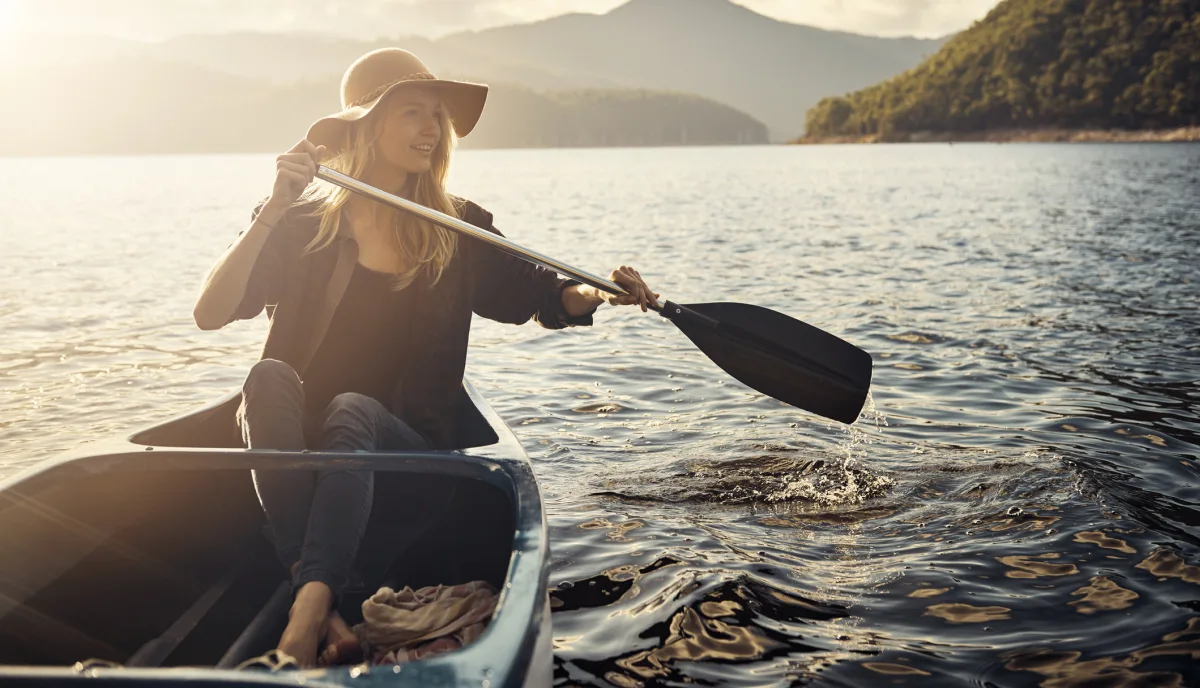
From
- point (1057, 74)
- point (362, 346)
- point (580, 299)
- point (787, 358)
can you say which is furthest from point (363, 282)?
point (1057, 74)

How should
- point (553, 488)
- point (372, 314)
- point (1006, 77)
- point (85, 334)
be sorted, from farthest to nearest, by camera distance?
1. point (1006, 77)
2. point (85, 334)
3. point (553, 488)
4. point (372, 314)

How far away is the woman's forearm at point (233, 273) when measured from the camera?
3.52 meters

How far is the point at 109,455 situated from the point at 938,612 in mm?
3152

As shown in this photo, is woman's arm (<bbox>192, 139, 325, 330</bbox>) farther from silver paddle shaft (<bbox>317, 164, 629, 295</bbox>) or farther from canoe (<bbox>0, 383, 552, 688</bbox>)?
canoe (<bbox>0, 383, 552, 688</bbox>)

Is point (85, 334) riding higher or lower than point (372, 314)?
lower

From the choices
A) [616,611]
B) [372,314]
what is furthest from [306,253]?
[616,611]

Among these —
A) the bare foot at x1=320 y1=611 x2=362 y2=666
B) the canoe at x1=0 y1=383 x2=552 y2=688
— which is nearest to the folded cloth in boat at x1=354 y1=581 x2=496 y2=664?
the bare foot at x1=320 y1=611 x2=362 y2=666

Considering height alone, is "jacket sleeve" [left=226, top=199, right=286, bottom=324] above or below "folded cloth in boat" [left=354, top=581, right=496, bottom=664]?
above

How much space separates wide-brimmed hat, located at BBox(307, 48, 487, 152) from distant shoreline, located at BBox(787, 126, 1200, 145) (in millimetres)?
101166

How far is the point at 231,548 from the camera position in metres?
3.84

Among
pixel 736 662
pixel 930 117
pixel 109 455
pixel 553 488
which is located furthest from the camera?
pixel 930 117

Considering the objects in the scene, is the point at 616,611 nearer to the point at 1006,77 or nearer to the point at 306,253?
the point at 306,253

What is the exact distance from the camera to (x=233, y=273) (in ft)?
11.6

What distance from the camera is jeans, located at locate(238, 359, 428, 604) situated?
2938 mm
